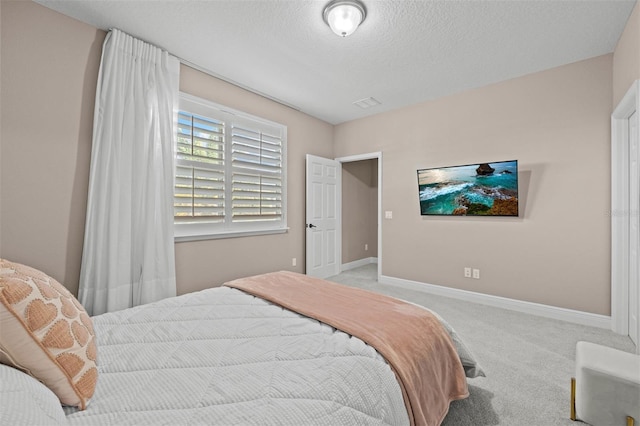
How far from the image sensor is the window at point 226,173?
3.18 m

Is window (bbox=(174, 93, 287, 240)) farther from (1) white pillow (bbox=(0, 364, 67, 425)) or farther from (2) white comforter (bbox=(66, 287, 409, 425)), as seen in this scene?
(1) white pillow (bbox=(0, 364, 67, 425))

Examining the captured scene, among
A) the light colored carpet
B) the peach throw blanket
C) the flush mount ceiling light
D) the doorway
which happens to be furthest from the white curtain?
the light colored carpet

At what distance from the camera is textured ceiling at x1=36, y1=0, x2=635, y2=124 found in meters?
2.26

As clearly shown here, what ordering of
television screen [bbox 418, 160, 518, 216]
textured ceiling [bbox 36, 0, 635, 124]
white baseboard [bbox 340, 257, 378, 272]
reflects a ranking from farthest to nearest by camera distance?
1. white baseboard [bbox 340, 257, 378, 272]
2. television screen [bbox 418, 160, 518, 216]
3. textured ceiling [bbox 36, 0, 635, 124]

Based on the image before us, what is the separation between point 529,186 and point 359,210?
10.5 feet

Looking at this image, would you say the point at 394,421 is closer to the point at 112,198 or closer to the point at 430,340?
the point at 430,340

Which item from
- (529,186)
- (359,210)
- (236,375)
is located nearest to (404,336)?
(236,375)

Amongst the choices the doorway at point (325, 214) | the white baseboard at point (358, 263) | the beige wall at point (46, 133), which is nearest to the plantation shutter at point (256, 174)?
the doorway at point (325, 214)

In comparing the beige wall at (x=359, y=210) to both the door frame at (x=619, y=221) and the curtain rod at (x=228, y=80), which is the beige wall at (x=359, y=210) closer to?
the curtain rod at (x=228, y=80)

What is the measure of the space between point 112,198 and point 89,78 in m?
1.12

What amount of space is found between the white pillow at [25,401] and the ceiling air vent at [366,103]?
4.23 m

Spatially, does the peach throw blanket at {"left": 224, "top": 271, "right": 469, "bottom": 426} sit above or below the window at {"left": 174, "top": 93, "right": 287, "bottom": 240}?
below

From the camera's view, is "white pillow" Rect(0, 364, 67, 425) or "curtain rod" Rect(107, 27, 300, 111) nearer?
"white pillow" Rect(0, 364, 67, 425)

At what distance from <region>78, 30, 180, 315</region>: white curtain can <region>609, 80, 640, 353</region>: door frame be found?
4.51 m
